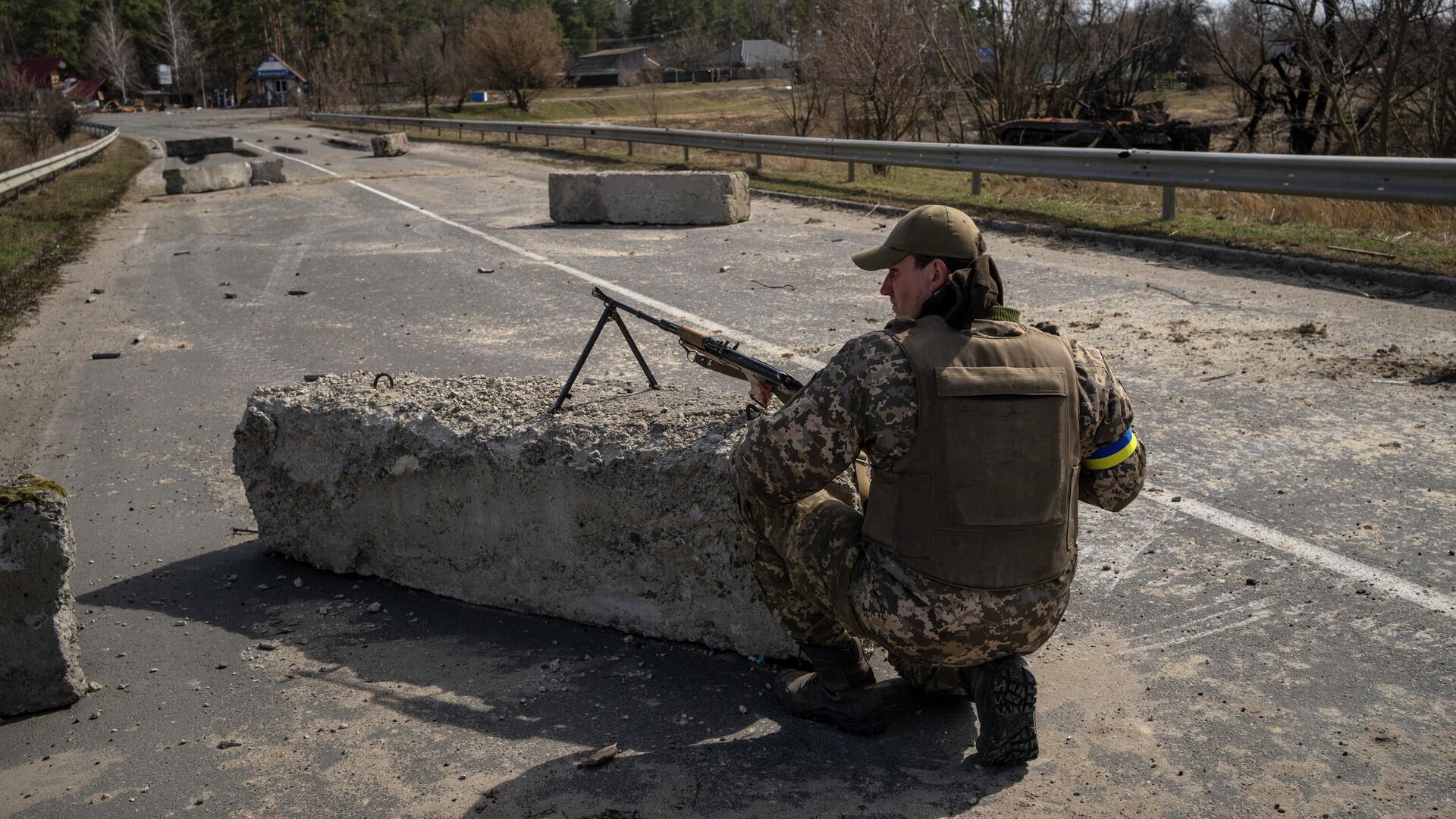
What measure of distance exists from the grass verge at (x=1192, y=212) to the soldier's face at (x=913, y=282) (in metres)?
6.97

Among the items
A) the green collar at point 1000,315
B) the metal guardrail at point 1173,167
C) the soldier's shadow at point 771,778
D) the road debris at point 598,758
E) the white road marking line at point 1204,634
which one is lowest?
the soldier's shadow at point 771,778

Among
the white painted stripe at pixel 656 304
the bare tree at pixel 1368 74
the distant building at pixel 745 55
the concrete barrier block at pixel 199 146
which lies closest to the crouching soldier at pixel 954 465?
the white painted stripe at pixel 656 304

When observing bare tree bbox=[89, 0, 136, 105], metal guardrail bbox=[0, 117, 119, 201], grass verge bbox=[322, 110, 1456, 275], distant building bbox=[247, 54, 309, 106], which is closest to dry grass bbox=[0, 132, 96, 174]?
metal guardrail bbox=[0, 117, 119, 201]

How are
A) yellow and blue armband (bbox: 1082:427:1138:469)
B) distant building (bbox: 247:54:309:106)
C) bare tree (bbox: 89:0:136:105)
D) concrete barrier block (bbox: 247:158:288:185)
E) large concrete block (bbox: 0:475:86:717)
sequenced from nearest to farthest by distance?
yellow and blue armband (bbox: 1082:427:1138:469) < large concrete block (bbox: 0:475:86:717) < concrete barrier block (bbox: 247:158:288:185) < distant building (bbox: 247:54:309:106) < bare tree (bbox: 89:0:136:105)

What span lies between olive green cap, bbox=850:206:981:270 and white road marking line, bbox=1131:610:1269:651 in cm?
150

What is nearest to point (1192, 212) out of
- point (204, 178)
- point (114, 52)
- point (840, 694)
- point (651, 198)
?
point (651, 198)

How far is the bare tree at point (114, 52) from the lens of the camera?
8669 cm

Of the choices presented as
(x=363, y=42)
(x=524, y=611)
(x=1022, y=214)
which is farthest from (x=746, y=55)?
(x=524, y=611)

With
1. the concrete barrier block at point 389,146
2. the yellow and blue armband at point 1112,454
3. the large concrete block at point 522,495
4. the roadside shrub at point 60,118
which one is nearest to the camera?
the yellow and blue armband at point 1112,454

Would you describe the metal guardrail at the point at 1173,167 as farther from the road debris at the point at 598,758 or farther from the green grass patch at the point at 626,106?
the green grass patch at the point at 626,106

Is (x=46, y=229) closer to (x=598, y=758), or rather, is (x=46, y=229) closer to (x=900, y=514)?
(x=598, y=758)

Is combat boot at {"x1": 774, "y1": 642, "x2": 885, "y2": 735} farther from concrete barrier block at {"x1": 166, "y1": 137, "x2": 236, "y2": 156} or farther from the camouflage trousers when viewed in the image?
concrete barrier block at {"x1": 166, "y1": 137, "x2": 236, "y2": 156}

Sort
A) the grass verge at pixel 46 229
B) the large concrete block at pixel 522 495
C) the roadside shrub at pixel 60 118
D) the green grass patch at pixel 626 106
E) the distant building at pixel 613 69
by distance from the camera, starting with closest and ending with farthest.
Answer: the large concrete block at pixel 522 495
the grass verge at pixel 46 229
the roadside shrub at pixel 60 118
the green grass patch at pixel 626 106
the distant building at pixel 613 69

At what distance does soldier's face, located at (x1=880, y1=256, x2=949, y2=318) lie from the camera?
3045 mm
